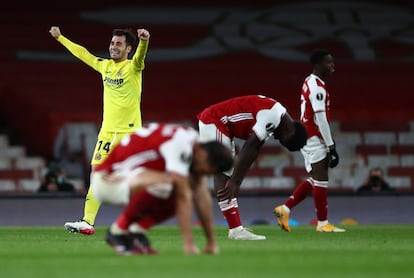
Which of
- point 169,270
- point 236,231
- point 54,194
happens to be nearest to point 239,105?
point 236,231

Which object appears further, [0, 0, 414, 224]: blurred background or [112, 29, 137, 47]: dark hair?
[0, 0, 414, 224]: blurred background

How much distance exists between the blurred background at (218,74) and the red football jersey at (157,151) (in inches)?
454

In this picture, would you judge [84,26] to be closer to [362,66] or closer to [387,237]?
[362,66]

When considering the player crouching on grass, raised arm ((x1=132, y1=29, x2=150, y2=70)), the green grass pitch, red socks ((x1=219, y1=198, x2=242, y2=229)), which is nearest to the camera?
the green grass pitch

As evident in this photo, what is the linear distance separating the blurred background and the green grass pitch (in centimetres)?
895

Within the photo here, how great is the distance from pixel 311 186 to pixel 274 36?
11.0 meters

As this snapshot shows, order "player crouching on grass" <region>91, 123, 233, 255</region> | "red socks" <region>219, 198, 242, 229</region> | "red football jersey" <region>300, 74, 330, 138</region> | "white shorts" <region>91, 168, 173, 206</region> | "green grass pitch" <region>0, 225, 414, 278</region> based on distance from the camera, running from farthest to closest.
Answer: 1. "red football jersey" <region>300, 74, 330, 138</region>
2. "red socks" <region>219, 198, 242, 229</region>
3. "white shorts" <region>91, 168, 173, 206</region>
4. "player crouching on grass" <region>91, 123, 233, 255</region>
5. "green grass pitch" <region>0, 225, 414, 278</region>

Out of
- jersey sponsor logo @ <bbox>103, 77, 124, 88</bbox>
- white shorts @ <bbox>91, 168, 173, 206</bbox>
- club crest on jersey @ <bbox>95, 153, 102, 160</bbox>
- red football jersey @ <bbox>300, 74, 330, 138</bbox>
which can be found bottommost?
white shorts @ <bbox>91, 168, 173, 206</bbox>

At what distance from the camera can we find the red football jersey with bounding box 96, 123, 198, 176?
8375 millimetres

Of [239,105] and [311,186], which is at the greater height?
[239,105]

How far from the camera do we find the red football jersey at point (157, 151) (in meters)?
8.38

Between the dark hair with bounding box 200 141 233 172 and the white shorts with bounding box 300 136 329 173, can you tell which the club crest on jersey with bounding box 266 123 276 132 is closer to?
the white shorts with bounding box 300 136 329 173

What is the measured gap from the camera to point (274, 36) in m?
24.8

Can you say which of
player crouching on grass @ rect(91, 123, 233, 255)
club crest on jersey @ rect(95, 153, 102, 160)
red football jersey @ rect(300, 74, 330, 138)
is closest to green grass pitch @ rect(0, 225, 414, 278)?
player crouching on grass @ rect(91, 123, 233, 255)
